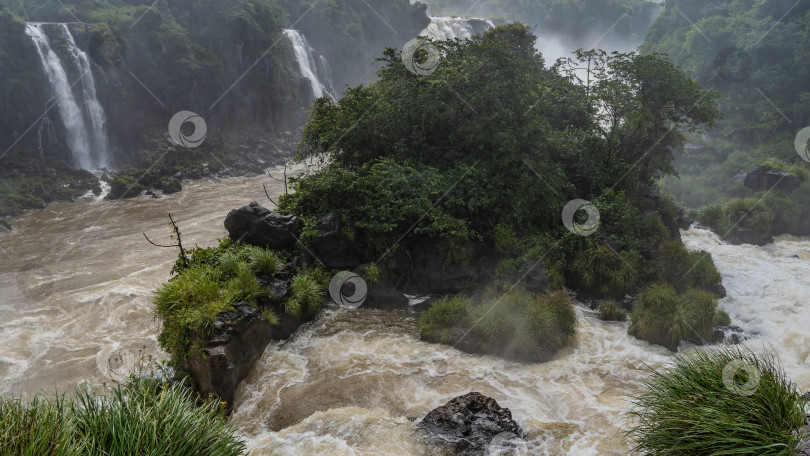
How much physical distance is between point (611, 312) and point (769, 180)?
17.1 m

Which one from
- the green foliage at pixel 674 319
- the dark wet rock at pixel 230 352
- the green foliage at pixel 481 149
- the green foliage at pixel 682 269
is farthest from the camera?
the green foliage at pixel 682 269

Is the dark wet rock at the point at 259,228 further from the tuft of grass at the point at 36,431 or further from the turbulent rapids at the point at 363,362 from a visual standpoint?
the tuft of grass at the point at 36,431

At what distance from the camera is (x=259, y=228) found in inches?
436

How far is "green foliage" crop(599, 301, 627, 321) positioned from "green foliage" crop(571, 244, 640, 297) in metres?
0.79

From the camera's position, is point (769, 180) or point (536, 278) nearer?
point (536, 278)

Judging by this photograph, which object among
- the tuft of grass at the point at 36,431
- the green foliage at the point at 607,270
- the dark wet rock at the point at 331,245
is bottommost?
the tuft of grass at the point at 36,431

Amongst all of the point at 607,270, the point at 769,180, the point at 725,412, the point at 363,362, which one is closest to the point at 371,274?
the point at 363,362

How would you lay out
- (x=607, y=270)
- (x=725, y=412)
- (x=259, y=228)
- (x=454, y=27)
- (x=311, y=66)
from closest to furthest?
(x=725, y=412), (x=259, y=228), (x=607, y=270), (x=311, y=66), (x=454, y=27)

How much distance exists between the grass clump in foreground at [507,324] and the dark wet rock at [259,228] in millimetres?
4186

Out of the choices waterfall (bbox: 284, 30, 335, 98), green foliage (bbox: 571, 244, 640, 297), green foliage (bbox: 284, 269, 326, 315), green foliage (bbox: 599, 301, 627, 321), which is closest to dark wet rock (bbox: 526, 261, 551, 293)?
green foliage (bbox: 571, 244, 640, 297)

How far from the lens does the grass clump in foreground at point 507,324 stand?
9.33 meters

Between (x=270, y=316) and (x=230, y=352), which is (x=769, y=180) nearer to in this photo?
(x=270, y=316)

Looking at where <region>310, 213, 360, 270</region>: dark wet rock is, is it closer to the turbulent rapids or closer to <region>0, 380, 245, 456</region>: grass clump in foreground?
the turbulent rapids

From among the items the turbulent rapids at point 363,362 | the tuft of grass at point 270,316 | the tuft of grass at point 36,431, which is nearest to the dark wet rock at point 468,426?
the turbulent rapids at point 363,362
